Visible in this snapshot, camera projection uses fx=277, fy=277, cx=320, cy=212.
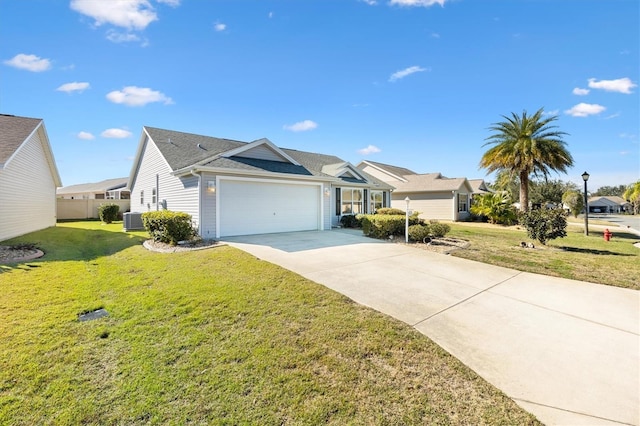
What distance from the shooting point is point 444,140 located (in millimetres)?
23094

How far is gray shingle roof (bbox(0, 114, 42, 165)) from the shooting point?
10.2 m

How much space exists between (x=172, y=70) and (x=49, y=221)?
1227 cm

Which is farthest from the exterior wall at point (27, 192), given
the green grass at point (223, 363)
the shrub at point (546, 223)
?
the shrub at point (546, 223)

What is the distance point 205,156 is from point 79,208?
18294 mm

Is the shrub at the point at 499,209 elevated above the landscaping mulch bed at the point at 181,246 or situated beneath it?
elevated above

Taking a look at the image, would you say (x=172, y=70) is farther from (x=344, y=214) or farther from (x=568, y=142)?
(x=568, y=142)

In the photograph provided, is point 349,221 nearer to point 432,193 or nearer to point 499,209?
point 432,193

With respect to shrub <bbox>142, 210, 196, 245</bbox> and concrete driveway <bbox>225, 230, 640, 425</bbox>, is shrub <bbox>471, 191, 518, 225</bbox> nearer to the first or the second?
concrete driveway <bbox>225, 230, 640, 425</bbox>

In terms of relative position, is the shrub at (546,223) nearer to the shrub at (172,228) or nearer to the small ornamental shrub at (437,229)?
the small ornamental shrub at (437,229)

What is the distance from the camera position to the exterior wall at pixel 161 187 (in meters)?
11.1

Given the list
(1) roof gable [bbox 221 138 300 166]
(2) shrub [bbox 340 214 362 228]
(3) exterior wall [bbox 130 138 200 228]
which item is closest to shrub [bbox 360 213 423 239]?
(2) shrub [bbox 340 214 362 228]

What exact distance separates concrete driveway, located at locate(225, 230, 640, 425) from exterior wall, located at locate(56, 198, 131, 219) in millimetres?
21741

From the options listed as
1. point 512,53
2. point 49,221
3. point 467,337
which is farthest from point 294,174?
point 49,221

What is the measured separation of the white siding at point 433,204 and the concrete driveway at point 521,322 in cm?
1818
